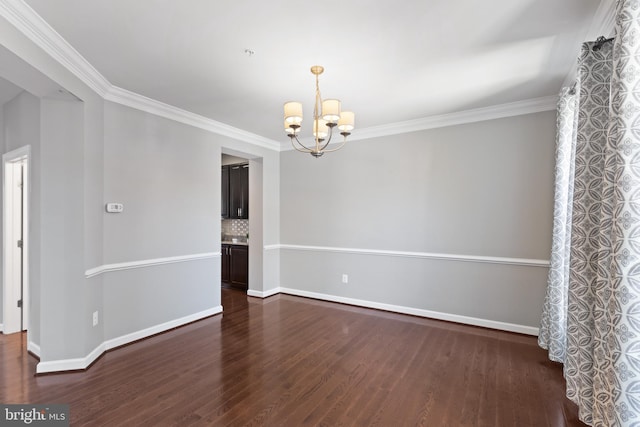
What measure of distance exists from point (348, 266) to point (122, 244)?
308cm

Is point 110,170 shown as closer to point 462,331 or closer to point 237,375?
point 237,375

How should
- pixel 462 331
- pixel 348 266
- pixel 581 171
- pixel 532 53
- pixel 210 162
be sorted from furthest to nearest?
pixel 348 266 → pixel 210 162 → pixel 462 331 → pixel 532 53 → pixel 581 171

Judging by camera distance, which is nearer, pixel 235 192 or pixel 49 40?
pixel 49 40

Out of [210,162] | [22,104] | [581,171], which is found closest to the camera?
[581,171]

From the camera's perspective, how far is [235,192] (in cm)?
600

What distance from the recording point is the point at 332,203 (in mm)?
4984

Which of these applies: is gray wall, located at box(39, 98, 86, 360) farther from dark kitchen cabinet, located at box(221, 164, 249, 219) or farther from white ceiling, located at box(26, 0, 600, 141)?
dark kitchen cabinet, located at box(221, 164, 249, 219)

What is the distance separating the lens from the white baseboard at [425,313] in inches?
143

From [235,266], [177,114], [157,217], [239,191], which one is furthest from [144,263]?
[239,191]

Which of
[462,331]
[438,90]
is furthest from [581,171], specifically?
[462,331]

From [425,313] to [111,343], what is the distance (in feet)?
12.5

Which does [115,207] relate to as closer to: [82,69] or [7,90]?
[82,69]

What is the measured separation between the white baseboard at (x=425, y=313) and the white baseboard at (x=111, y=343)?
4.88 ft

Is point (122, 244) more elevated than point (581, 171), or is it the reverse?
point (581, 171)
